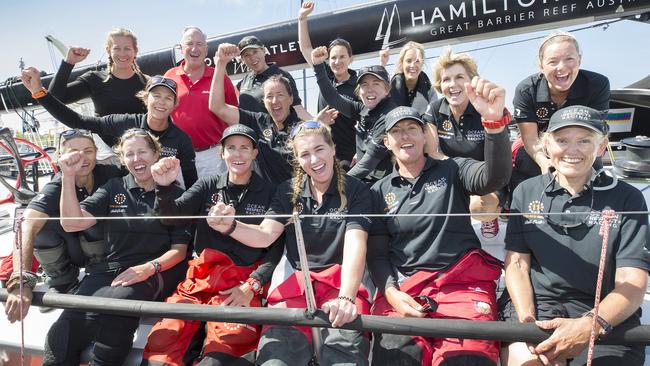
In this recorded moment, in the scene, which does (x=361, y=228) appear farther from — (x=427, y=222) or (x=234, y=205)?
(x=234, y=205)

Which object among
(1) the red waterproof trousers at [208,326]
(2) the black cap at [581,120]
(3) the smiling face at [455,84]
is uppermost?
(3) the smiling face at [455,84]

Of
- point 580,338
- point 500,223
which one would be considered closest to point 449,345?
point 580,338

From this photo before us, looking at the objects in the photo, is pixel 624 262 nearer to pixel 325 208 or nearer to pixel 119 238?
pixel 325 208

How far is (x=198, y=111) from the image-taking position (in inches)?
132

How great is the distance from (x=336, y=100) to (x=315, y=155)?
1.25 metres

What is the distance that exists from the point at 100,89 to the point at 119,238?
150 centimetres

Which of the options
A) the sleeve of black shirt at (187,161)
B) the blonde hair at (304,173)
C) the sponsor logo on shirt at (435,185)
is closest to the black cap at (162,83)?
the sleeve of black shirt at (187,161)

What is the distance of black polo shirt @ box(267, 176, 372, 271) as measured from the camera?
7.00ft

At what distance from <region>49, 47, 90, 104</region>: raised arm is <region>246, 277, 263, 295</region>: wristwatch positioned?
7.16ft

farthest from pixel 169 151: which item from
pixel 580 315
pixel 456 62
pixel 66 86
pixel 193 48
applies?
pixel 580 315

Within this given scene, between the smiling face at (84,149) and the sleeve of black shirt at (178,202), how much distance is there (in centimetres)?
61

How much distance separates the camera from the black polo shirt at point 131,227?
7.81 feet

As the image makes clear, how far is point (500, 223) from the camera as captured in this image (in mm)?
2809

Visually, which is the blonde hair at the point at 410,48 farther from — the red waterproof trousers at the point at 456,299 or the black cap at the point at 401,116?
the red waterproof trousers at the point at 456,299
